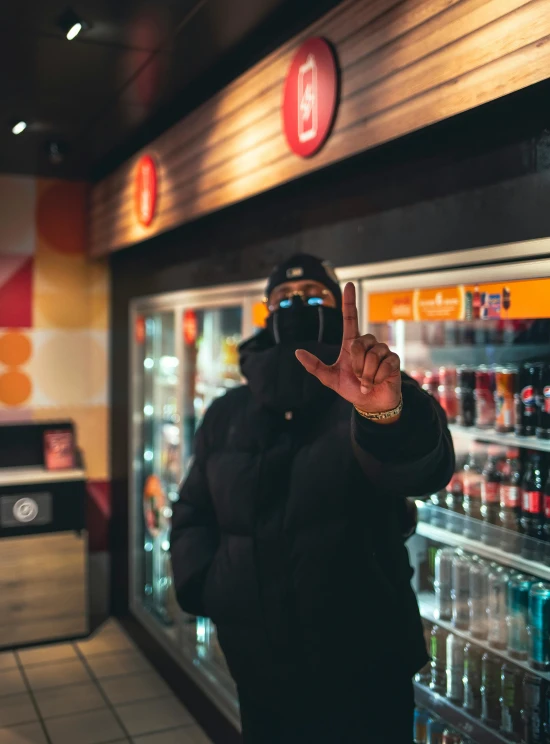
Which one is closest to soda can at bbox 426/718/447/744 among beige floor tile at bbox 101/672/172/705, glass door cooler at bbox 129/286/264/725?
glass door cooler at bbox 129/286/264/725

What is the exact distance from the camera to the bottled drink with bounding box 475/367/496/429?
2518 mm

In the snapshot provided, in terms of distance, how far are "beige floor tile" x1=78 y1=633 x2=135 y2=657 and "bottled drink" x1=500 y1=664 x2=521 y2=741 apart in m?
3.32

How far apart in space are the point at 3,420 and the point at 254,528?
4091mm

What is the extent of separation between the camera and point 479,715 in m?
2.50

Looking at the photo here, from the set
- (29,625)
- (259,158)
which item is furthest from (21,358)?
(259,158)

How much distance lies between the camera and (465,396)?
2.61 m

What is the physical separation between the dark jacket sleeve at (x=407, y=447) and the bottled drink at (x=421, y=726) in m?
1.16

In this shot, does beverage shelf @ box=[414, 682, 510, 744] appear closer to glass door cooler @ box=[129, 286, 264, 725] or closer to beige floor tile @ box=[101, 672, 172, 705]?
glass door cooler @ box=[129, 286, 264, 725]

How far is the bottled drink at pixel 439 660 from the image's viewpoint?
8.81 ft

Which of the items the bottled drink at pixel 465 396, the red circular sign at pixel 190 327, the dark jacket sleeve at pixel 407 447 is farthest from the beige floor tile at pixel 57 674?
the dark jacket sleeve at pixel 407 447

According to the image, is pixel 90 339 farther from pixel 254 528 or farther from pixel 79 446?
pixel 254 528

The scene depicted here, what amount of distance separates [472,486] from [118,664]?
3190mm

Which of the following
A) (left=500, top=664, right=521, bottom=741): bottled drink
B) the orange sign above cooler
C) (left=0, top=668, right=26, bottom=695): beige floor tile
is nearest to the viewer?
the orange sign above cooler

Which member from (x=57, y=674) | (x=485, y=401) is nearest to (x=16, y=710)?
(x=57, y=674)
